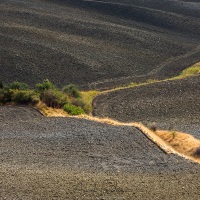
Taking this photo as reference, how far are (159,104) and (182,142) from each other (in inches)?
598

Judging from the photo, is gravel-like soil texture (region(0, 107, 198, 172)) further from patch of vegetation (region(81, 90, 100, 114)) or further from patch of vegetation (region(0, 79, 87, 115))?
patch of vegetation (region(81, 90, 100, 114))

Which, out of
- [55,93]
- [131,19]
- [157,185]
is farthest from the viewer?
[131,19]

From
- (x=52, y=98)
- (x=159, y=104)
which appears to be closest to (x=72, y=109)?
(x=52, y=98)

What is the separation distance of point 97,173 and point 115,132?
7007mm

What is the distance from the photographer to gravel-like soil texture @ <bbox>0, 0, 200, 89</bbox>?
52812mm

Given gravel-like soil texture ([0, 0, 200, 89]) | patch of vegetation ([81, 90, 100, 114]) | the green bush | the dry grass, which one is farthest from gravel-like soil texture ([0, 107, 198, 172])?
gravel-like soil texture ([0, 0, 200, 89])

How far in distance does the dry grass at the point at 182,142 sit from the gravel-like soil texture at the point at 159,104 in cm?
394

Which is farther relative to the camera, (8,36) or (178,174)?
(8,36)

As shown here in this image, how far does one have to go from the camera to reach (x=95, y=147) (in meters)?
22.6

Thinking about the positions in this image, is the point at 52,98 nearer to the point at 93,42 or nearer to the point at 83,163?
the point at 83,163

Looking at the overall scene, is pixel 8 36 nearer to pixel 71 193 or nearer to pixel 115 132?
pixel 115 132

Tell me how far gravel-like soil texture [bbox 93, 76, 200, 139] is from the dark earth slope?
7150mm

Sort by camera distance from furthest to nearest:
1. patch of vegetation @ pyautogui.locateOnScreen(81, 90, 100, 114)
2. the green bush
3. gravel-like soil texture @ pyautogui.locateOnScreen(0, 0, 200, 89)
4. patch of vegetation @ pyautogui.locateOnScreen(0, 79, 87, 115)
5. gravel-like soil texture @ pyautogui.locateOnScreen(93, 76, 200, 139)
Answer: gravel-like soil texture @ pyautogui.locateOnScreen(0, 0, 200, 89) → patch of vegetation @ pyautogui.locateOnScreen(81, 90, 100, 114) → gravel-like soil texture @ pyautogui.locateOnScreen(93, 76, 200, 139) → the green bush → patch of vegetation @ pyautogui.locateOnScreen(0, 79, 87, 115)

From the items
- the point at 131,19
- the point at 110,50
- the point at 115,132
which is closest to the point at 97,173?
the point at 115,132
